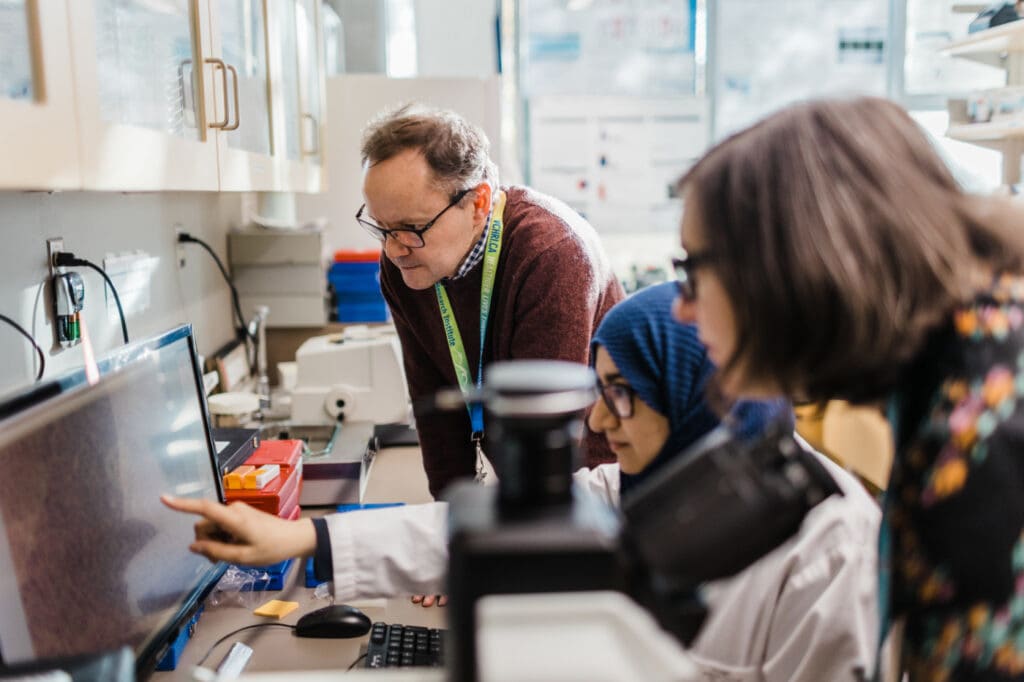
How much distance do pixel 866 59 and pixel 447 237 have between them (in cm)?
349

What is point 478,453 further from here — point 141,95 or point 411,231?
point 141,95

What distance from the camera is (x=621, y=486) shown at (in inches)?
51.5

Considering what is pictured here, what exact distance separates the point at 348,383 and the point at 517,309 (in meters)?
0.89

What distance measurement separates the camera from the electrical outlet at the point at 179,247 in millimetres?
2234

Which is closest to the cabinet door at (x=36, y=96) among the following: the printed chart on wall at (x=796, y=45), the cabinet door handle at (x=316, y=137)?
the cabinet door handle at (x=316, y=137)

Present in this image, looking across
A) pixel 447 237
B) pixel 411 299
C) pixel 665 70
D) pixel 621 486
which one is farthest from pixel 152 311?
pixel 665 70

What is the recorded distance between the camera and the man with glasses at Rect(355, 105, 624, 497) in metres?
1.57

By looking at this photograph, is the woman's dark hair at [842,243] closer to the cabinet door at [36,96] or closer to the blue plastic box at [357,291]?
the cabinet door at [36,96]

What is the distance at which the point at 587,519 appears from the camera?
0.56 metres

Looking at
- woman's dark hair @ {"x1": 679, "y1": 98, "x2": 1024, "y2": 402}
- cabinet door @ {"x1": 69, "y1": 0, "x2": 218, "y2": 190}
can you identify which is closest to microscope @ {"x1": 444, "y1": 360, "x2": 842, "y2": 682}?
woman's dark hair @ {"x1": 679, "y1": 98, "x2": 1024, "y2": 402}

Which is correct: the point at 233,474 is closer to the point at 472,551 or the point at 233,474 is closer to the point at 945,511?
the point at 472,551

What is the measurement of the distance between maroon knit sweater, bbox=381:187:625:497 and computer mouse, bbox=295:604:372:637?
0.54 metres

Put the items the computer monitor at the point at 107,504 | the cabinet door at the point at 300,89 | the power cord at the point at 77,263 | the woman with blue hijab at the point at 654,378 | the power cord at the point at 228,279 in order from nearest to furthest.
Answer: the computer monitor at the point at 107,504 < the woman with blue hijab at the point at 654,378 < the power cord at the point at 77,263 < the cabinet door at the point at 300,89 < the power cord at the point at 228,279

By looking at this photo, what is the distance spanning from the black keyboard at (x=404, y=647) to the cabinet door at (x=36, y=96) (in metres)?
0.75
